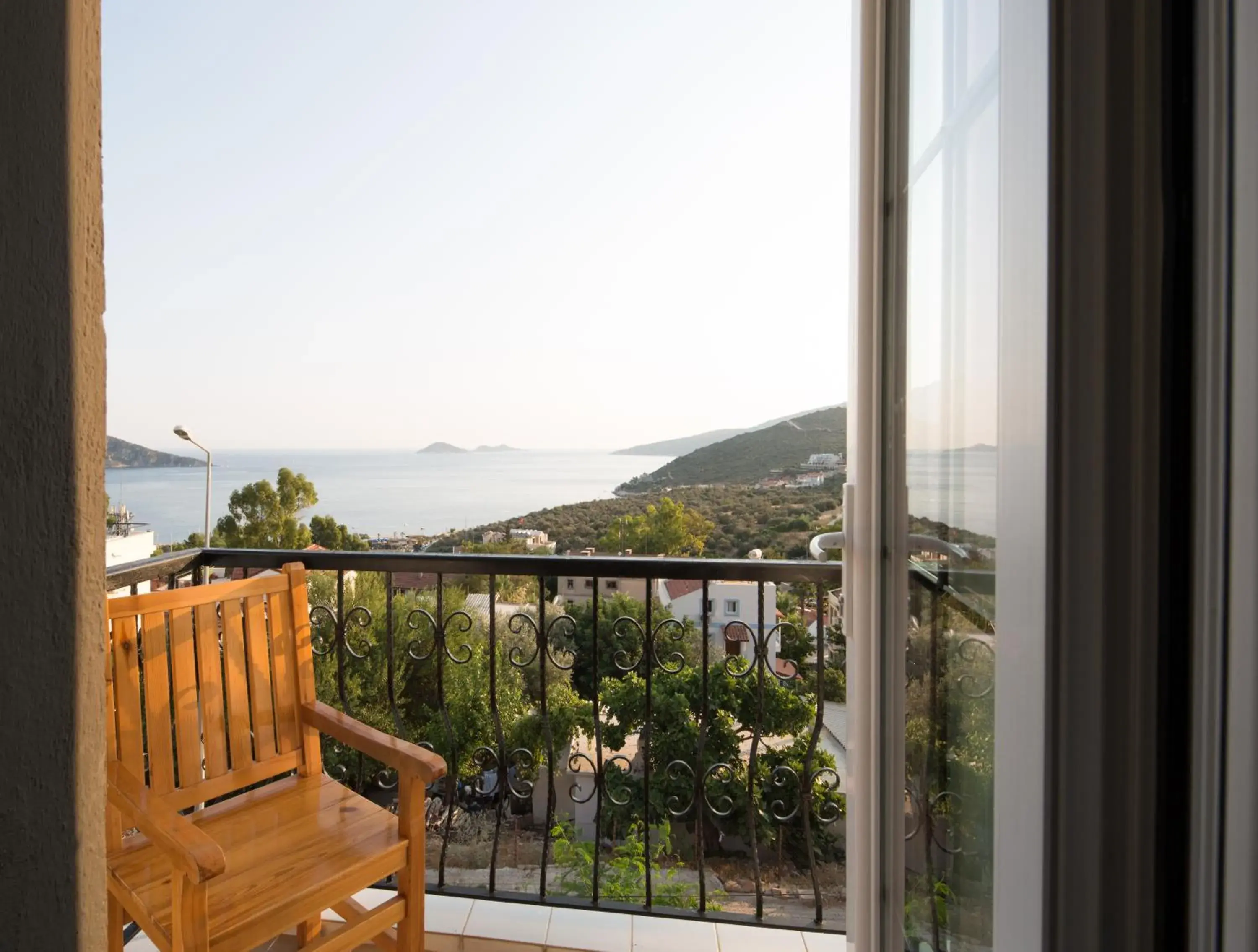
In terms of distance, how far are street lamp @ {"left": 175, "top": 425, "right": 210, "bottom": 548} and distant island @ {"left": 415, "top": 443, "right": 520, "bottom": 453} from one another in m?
2.77

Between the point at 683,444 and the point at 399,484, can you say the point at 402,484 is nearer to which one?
the point at 399,484

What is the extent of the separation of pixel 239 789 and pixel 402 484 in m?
6.15

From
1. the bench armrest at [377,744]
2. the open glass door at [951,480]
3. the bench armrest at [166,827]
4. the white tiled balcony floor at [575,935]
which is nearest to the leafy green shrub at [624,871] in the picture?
the white tiled balcony floor at [575,935]

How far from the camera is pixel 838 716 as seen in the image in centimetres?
187

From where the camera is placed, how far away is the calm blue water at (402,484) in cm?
606

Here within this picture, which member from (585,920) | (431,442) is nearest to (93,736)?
(585,920)

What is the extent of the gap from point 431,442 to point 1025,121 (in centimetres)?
914

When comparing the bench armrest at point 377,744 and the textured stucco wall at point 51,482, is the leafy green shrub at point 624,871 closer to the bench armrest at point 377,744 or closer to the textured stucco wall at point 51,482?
the bench armrest at point 377,744

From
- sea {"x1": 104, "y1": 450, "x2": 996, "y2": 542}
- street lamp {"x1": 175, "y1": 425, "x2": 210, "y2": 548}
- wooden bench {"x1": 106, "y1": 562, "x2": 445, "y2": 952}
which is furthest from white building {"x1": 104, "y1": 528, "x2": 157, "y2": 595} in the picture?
wooden bench {"x1": 106, "y1": 562, "x2": 445, "y2": 952}

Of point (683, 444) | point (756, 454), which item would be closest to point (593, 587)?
point (756, 454)

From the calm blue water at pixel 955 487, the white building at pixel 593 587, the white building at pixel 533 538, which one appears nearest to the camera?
the calm blue water at pixel 955 487

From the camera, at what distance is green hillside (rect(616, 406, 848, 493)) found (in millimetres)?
2482

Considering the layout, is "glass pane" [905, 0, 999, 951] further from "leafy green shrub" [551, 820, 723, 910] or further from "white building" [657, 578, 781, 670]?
"leafy green shrub" [551, 820, 723, 910]

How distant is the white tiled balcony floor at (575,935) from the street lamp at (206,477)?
9.00ft
